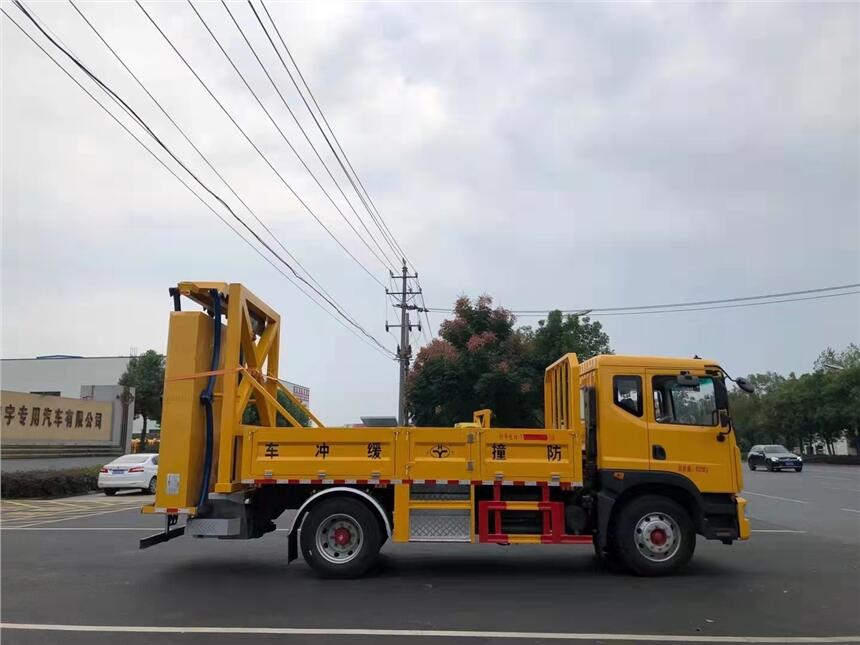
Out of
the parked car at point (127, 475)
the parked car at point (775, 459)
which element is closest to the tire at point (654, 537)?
the parked car at point (127, 475)

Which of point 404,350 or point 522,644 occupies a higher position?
point 404,350

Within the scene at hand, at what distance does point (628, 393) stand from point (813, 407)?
56.6m

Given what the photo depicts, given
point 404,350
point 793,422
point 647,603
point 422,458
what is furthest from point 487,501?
point 793,422

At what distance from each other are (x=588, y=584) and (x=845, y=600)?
2619 mm

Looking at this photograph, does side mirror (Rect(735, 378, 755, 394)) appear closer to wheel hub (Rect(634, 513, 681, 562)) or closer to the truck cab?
the truck cab

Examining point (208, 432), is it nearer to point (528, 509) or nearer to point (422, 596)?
point (422, 596)

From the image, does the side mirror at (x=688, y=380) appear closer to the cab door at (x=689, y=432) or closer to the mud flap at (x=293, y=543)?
the cab door at (x=689, y=432)

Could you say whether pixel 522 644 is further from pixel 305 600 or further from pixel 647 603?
pixel 305 600

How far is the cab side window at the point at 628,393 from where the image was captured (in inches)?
345

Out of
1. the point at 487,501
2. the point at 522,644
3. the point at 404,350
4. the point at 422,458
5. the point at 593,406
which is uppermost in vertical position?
the point at 404,350

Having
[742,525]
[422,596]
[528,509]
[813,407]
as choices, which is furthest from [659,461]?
[813,407]

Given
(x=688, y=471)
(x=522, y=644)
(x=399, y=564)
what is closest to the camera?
(x=522, y=644)

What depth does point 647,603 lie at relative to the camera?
708 centimetres

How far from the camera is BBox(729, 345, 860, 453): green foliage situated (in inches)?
2079
